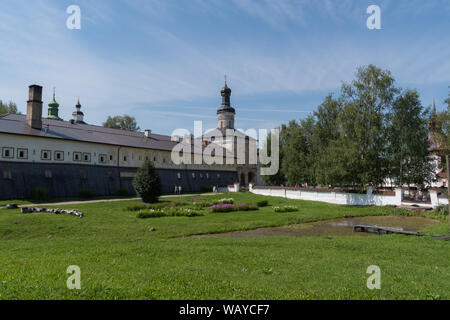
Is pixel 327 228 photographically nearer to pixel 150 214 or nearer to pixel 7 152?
pixel 150 214

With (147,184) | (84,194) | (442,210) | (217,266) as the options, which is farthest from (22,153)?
(442,210)

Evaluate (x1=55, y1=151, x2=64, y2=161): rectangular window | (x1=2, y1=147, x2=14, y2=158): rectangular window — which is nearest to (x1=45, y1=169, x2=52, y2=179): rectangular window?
(x1=55, y1=151, x2=64, y2=161): rectangular window

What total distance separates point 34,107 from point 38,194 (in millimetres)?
9743

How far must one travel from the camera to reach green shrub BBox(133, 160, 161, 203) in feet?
81.2

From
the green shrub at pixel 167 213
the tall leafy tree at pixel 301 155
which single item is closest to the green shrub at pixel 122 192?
the green shrub at pixel 167 213

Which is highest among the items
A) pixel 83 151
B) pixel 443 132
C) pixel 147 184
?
pixel 443 132

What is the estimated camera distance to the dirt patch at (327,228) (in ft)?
43.0

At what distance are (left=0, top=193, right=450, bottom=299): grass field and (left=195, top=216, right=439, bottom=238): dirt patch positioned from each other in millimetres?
1906

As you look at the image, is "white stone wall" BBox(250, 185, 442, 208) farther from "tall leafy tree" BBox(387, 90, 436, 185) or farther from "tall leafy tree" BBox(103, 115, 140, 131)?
"tall leafy tree" BBox(103, 115, 140, 131)

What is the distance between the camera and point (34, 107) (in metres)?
29.7

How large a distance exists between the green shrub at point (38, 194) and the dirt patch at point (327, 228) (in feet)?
66.3
